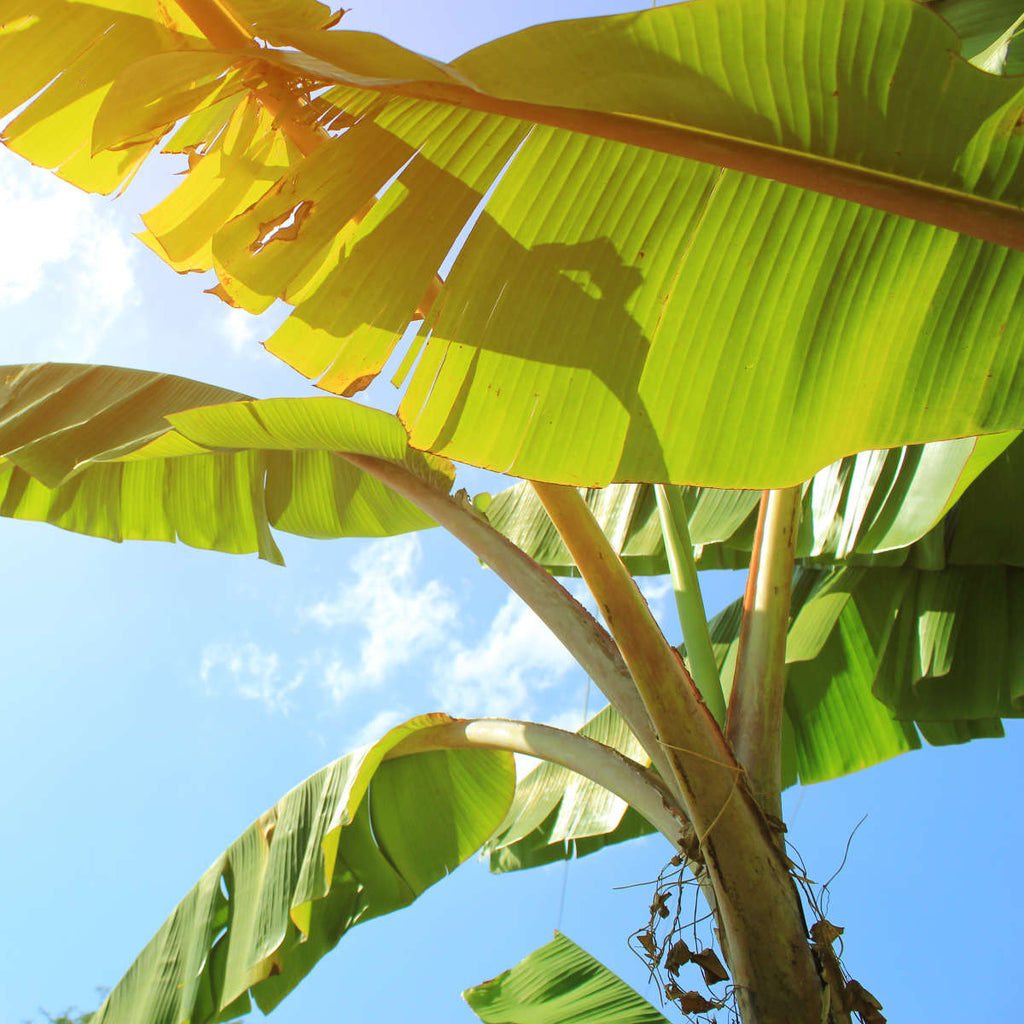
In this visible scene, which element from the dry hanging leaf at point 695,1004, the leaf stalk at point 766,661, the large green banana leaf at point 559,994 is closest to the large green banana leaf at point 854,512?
the leaf stalk at point 766,661

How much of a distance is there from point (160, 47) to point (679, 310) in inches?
26.1

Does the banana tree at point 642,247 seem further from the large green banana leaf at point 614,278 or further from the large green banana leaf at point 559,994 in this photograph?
the large green banana leaf at point 559,994

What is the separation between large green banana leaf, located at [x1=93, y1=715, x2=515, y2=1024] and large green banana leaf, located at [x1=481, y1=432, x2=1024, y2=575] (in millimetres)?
606

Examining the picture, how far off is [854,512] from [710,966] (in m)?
0.85

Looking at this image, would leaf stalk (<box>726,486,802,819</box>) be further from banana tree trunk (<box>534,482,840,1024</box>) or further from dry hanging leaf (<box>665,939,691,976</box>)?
dry hanging leaf (<box>665,939,691,976</box>)

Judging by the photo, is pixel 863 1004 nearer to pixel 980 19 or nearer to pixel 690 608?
pixel 690 608

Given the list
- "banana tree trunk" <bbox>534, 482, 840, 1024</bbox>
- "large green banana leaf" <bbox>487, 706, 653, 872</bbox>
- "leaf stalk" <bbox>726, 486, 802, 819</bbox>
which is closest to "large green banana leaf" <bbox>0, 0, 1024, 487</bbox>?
"banana tree trunk" <bbox>534, 482, 840, 1024</bbox>

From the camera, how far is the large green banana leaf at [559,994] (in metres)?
1.41

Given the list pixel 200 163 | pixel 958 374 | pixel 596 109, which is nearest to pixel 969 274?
pixel 958 374

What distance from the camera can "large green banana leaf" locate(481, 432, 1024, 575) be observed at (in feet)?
4.36

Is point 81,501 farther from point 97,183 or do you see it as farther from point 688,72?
point 688,72

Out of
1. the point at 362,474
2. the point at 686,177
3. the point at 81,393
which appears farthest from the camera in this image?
the point at 362,474

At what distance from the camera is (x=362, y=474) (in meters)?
1.87

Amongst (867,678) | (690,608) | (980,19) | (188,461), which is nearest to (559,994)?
(690,608)
